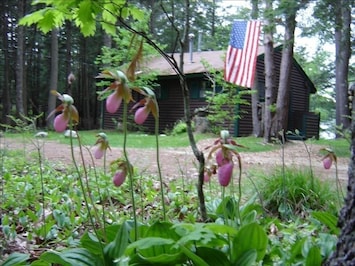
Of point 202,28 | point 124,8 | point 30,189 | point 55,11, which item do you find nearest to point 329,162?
point 124,8

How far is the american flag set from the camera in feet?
38.3

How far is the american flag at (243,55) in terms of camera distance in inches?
460

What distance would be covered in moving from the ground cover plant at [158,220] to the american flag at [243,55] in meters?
8.00

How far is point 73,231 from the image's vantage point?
2471 mm

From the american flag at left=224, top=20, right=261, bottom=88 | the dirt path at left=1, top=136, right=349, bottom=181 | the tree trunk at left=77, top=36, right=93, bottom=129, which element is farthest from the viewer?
the tree trunk at left=77, top=36, right=93, bottom=129

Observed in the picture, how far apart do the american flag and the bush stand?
8513 millimetres

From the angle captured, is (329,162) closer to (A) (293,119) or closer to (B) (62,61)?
(A) (293,119)

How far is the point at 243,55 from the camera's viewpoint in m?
11.8

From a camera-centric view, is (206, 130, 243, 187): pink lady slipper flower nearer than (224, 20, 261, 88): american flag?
Yes

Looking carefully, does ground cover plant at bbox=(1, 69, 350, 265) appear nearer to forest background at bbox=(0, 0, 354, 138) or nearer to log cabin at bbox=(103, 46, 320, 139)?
log cabin at bbox=(103, 46, 320, 139)

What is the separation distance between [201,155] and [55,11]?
3.12 ft

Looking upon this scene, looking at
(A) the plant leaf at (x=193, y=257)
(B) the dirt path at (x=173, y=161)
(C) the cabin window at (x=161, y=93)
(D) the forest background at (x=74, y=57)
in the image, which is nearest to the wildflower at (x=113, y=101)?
(A) the plant leaf at (x=193, y=257)

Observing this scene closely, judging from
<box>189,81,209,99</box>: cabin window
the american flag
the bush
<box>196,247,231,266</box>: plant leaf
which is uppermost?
the american flag

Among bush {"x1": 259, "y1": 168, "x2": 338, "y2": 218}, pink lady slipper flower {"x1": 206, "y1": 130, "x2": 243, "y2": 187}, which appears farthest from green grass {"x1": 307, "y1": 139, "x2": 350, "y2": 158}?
pink lady slipper flower {"x1": 206, "y1": 130, "x2": 243, "y2": 187}
